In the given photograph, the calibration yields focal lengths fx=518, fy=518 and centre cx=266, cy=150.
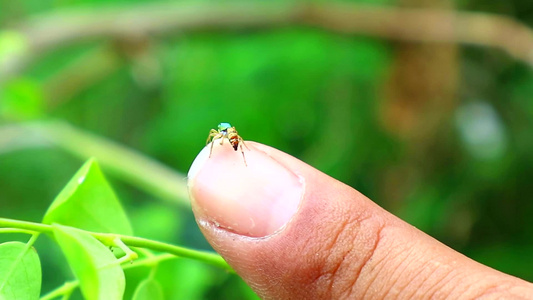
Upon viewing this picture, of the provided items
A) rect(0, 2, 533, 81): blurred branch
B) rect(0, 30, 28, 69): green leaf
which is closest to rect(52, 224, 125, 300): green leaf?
rect(0, 30, 28, 69): green leaf

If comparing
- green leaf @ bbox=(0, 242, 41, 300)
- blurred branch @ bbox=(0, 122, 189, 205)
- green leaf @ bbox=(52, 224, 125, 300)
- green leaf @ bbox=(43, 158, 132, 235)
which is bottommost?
green leaf @ bbox=(0, 242, 41, 300)

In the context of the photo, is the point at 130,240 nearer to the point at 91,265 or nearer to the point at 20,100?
the point at 91,265

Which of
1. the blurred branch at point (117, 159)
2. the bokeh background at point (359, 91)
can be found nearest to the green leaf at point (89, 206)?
the blurred branch at point (117, 159)

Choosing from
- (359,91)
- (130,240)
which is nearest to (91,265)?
(130,240)

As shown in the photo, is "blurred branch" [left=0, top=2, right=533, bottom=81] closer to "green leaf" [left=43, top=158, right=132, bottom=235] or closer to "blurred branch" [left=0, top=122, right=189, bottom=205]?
"blurred branch" [left=0, top=122, right=189, bottom=205]

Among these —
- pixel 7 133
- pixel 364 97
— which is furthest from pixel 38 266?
pixel 364 97

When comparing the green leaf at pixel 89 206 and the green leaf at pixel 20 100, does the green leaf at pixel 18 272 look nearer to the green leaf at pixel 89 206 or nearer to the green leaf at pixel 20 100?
the green leaf at pixel 89 206

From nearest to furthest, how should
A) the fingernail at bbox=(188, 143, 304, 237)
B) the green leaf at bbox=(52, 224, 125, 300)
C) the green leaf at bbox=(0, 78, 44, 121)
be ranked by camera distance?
1. the green leaf at bbox=(52, 224, 125, 300)
2. the fingernail at bbox=(188, 143, 304, 237)
3. the green leaf at bbox=(0, 78, 44, 121)
